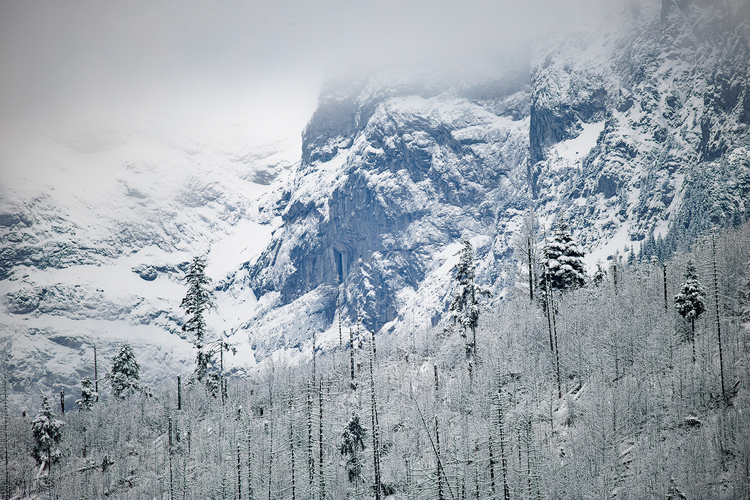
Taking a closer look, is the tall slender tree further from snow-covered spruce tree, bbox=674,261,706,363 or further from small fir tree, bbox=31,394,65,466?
snow-covered spruce tree, bbox=674,261,706,363

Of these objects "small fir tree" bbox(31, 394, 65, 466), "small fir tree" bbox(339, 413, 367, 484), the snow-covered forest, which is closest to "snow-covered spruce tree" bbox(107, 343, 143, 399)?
the snow-covered forest

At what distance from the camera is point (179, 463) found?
71.3 metres

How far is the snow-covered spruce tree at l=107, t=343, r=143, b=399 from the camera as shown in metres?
86.9

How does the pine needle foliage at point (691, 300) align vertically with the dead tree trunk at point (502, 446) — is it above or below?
above

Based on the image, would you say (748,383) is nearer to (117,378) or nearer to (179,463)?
(179,463)

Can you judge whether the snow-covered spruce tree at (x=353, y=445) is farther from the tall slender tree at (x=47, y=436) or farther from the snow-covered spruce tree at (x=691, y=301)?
the tall slender tree at (x=47, y=436)

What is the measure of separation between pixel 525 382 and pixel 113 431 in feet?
173

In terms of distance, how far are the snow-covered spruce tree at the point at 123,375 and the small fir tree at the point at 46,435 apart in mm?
10492

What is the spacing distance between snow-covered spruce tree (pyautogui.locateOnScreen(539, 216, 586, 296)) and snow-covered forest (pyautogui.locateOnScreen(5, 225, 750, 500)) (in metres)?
1.41

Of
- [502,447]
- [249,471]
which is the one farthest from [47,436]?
[502,447]

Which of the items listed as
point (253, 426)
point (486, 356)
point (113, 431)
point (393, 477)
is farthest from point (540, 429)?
point (113, 431)

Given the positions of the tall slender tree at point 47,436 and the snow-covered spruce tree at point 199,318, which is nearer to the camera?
the snow-covered spruce tree at point 199,318

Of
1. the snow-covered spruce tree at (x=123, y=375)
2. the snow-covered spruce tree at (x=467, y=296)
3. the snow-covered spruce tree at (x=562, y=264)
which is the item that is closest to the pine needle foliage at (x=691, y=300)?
the snow-covered spruce tree at (x=562, y=264)

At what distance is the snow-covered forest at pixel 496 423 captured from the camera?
45.1 metres
